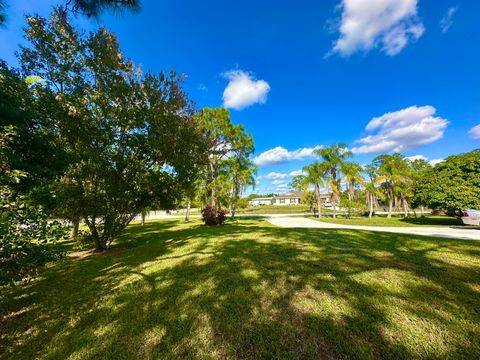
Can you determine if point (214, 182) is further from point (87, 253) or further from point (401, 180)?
point (401, 180)

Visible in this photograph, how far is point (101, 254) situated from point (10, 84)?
6.10 meters

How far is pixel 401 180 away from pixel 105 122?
27.6 metres

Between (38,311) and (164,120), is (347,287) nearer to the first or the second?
(38,311)

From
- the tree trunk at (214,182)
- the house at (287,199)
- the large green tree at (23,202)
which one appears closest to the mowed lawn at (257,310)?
the large green tree at (23,202)

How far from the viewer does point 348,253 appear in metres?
5.96

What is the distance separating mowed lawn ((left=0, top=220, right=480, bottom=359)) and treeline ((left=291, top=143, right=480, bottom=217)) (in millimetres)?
11674

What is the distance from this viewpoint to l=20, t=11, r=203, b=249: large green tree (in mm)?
7172

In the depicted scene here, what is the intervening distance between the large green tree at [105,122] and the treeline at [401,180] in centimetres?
1800

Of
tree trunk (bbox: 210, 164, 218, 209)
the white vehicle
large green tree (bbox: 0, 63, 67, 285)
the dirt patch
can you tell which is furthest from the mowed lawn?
tree trunk (bbox: 210, 164, 218, 209)

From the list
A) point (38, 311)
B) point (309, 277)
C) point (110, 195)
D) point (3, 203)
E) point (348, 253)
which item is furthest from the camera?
point (110, 195)

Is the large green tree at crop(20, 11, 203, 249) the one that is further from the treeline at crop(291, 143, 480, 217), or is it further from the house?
the house

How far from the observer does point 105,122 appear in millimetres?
7539

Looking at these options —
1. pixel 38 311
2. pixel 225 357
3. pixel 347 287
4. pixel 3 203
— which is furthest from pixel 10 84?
pixel 347 287

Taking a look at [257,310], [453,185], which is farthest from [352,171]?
[257,310]
